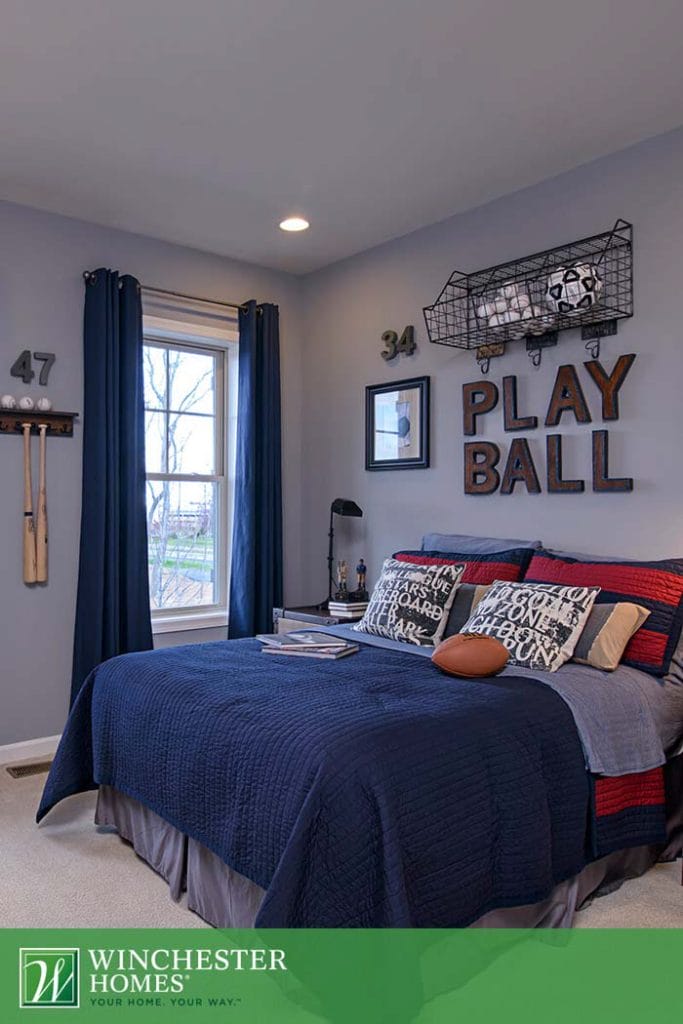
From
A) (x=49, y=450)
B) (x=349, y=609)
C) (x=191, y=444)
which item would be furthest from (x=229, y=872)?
(x=191, y=444)

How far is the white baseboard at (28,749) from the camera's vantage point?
3.79 meters

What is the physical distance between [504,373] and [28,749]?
2.98 m

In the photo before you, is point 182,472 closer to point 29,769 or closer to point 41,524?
point 41,524

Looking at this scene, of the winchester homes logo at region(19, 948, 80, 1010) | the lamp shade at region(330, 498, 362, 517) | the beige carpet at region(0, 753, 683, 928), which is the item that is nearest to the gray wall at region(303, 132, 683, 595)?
the lamp shade at region(330, 498, 362, 517)

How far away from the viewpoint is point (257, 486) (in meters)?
4.68

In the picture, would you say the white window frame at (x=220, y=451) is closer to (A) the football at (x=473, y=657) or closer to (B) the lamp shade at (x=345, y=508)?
(B) the lamp shade at (x=345, y=508)

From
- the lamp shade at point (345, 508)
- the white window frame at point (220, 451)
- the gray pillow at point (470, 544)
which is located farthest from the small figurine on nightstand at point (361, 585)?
the white window frame at point (220, 451)

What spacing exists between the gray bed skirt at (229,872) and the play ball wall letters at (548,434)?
127cm

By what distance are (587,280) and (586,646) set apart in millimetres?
1499

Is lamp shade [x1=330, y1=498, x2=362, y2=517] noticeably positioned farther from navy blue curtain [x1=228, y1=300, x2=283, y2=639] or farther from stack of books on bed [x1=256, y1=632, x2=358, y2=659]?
stack of books on bed [x1=256, y1=632, x2=358, y2=659]

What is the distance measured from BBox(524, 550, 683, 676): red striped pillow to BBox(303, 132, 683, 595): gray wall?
0.98 feet

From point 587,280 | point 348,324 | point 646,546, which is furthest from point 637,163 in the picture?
point 348,324

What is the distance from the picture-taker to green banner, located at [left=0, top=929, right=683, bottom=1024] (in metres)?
1.73

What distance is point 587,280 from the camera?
10.4 feet
